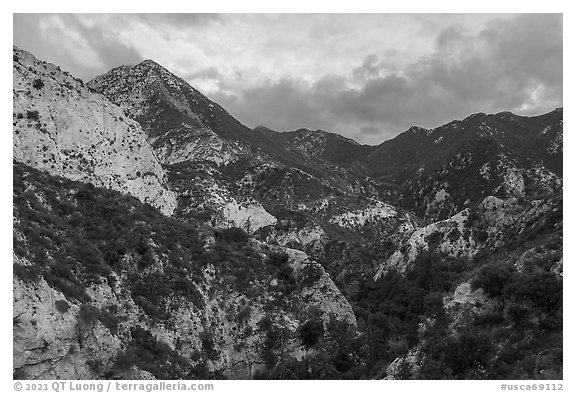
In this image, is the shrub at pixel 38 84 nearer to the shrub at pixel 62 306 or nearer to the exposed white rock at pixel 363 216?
the shrub at pixel 62 306

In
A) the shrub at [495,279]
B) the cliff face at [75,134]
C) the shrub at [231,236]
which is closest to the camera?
the shrub at [495,279]

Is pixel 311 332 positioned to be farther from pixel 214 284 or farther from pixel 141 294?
pixel 141 294

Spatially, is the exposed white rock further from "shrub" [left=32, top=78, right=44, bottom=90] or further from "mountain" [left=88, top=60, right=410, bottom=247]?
"shrub" [left=32, top=78, right=44, bottom=90]

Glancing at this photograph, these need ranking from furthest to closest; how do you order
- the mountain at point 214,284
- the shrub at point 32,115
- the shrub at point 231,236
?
the shrub at point 231,236 < the shrub at point 32,115 < the mountain at point 214,284

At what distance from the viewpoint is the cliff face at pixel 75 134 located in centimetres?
4612

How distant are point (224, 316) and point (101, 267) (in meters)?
Answer: 13.0

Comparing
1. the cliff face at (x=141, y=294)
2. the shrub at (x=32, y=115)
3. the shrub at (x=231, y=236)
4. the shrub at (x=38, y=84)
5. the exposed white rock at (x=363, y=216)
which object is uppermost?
the shrub at (x=38, y=84)

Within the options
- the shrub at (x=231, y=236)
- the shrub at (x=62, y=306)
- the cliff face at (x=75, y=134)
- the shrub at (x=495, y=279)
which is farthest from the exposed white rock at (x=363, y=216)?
the shrub at (x=62, y=306)

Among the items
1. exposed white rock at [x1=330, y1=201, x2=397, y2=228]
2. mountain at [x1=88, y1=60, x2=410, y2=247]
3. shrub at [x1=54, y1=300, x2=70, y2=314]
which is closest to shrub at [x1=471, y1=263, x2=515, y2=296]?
shrub at [x1=54, y1=300, x2=70, y2=314]

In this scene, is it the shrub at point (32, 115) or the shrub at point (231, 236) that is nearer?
the shrub at point (32, 115)

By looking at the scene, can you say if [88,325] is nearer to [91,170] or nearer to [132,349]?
[132,349]

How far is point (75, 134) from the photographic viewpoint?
176 ft

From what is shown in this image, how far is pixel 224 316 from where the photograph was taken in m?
38.2

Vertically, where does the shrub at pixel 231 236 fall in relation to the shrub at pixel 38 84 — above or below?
below
